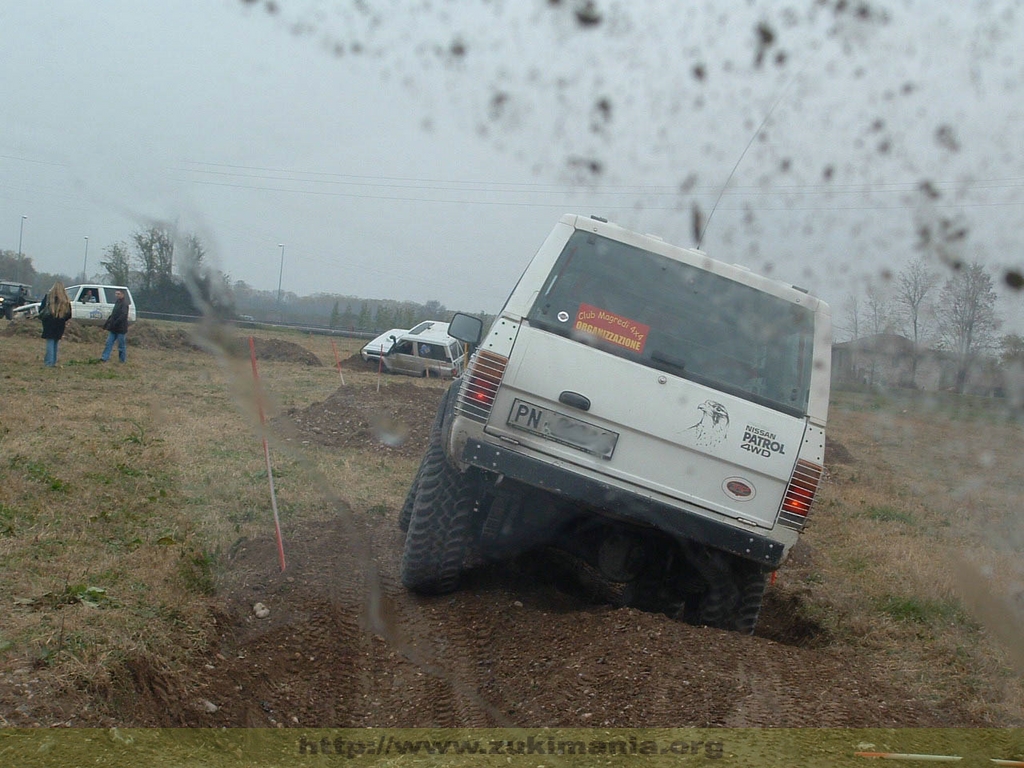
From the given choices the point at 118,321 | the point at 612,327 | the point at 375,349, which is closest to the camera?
the point at 612,327

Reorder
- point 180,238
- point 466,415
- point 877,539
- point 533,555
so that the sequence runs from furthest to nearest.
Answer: point 877,539
point 533,555
point 180,238
point 466,415

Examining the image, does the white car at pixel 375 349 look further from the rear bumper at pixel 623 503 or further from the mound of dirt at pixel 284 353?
the rear bumper at pixel 623 503

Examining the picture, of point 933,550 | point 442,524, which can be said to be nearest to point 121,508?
point 442,524

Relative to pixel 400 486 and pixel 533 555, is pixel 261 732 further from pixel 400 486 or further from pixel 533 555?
pixel 400 486

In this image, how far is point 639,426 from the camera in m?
5.00

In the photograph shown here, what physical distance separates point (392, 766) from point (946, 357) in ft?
30.0

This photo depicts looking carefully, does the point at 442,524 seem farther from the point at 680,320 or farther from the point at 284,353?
the point at 284,353

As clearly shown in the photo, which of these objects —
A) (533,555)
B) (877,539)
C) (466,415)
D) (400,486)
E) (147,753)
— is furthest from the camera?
(400,486)

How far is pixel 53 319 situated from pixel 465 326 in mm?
14059

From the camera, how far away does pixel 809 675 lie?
4469 millimetres

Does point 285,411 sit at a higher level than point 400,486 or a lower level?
lower

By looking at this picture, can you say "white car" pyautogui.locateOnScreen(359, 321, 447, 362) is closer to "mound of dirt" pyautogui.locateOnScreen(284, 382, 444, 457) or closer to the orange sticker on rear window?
"mound of dirt" pyautogui.locateOnScreen(284, 382, 444, 457)

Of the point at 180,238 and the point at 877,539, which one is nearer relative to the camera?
the point at 180,238

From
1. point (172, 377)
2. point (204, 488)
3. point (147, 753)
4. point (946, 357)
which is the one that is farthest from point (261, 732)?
point (172, 377)
